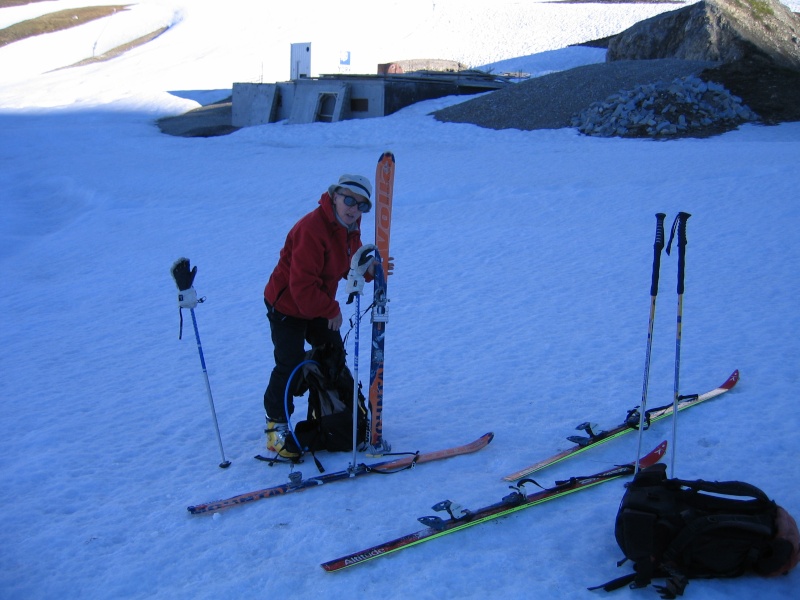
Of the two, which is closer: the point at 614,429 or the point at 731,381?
the point at 614,429

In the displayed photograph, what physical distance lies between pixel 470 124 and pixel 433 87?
616cm

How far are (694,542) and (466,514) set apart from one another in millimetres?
1056

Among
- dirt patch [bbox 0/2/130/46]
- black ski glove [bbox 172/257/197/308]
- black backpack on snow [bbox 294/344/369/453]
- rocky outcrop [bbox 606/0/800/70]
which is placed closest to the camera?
black ski glove [bbox 172/257/197/308]

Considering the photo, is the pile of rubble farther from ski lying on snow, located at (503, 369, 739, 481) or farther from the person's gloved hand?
the person's gloved hand

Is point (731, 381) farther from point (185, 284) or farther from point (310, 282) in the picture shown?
point (185, 284)

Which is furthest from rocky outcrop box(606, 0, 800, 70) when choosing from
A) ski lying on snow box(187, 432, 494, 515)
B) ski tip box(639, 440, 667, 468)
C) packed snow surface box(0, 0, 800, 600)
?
ski lying on snow box(187, 432, 494, 515)

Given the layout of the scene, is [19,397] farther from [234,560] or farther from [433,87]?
[433,87]

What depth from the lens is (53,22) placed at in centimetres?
4897

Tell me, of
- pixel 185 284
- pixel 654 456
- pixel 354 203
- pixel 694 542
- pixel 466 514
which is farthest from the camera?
pixel 185 284

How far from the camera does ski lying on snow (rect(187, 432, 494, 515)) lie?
13.0 ft

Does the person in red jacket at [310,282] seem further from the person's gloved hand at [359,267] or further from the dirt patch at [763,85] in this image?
the dirt patch at [763,85]

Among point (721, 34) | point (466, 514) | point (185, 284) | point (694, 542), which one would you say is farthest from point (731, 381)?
point (721, 34)

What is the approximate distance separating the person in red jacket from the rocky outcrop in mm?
18478

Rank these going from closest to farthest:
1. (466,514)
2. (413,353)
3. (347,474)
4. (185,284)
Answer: (466,514) < (347,474) < (185,284) < (413,353)
